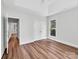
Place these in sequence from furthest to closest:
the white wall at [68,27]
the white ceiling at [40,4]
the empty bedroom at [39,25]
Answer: the white wall at [68,27]
the empty bedroom at [39,25]
the white ceiling at [40,4]

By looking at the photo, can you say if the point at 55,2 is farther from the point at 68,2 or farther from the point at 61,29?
the point at 61,29

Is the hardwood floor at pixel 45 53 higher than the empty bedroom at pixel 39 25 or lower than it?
lower

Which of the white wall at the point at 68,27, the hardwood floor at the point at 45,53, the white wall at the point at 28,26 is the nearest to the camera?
the hardwood floor at the point at 45,53

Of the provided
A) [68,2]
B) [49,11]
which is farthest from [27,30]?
[68,2]

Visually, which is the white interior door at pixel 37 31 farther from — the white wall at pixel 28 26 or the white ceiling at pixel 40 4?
the white ceiling at pixel 40 4

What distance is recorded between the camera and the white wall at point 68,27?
4.17 metres

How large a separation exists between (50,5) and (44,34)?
287 cm

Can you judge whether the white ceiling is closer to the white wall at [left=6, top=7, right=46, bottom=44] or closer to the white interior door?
the white wall at [left=6, top=7, right=46, bottom=44]

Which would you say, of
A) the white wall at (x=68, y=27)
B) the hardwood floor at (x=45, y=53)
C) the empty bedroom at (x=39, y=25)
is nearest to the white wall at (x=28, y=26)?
the empty bedroom at (x=39, y=25)

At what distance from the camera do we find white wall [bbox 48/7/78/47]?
417 centimetres

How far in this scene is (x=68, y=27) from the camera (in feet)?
15.5

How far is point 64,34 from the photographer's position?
509 centimetres

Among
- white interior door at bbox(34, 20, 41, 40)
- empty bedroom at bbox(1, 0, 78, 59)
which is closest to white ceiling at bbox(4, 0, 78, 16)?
empty bedroom at bbox(1, 0, 78, 59)

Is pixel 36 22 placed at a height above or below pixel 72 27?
above
